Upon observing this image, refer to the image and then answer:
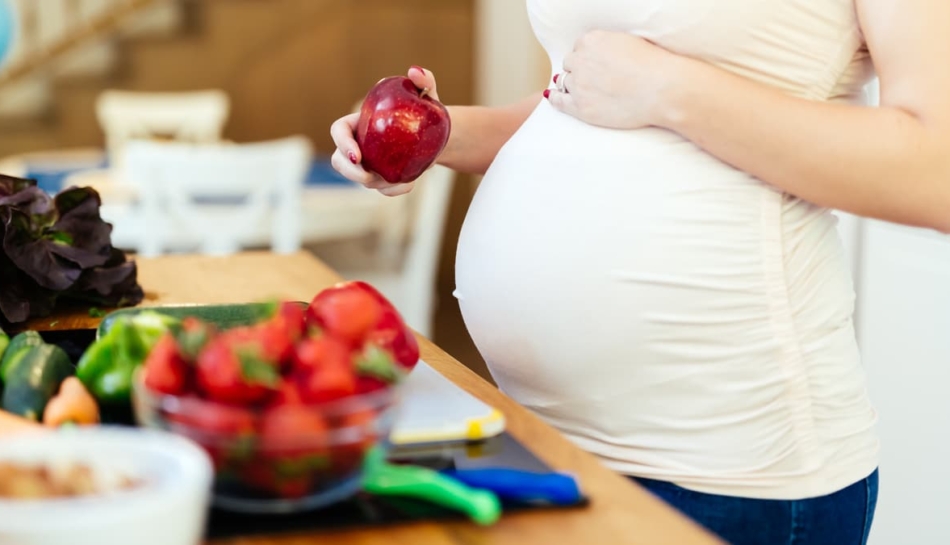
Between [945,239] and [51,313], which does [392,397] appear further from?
[945,239]

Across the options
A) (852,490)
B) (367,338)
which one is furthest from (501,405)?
(852,490)

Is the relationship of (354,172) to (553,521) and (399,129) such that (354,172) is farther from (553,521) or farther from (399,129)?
(553,521)

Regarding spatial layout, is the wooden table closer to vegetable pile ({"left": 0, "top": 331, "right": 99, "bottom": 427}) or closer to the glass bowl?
the glass bowl

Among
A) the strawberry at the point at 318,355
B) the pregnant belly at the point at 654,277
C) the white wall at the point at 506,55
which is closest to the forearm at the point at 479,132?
the pregnant belly at the point at 654,277

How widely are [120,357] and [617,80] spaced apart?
0.48 meters

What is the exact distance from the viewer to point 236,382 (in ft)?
1.97

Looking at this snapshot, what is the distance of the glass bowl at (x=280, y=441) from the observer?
23.1 inches

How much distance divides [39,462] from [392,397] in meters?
0.18

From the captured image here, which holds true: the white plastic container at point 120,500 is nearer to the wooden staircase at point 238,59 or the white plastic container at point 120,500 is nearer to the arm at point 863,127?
the arm at point 863,127

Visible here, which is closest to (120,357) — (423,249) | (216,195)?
(216,195)

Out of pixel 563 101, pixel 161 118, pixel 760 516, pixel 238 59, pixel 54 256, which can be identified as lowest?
pixel 161 118

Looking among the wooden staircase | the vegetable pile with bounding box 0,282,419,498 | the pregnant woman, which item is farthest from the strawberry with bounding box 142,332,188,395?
the wooden staircase

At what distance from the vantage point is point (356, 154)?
1.08 metres

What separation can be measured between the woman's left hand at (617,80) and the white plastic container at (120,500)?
0.52m
